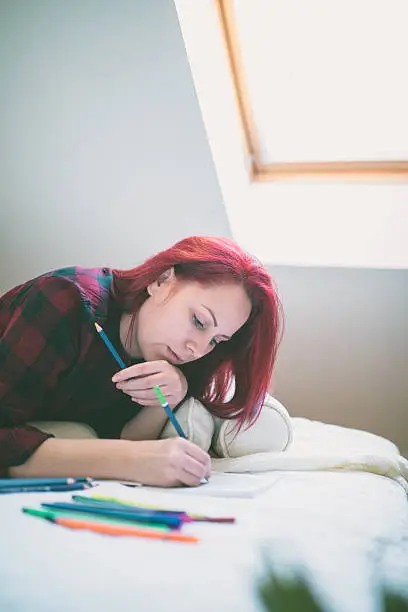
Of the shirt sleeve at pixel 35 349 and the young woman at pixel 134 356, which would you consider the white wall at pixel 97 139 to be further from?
the shirt sleeve at pixel 35 349

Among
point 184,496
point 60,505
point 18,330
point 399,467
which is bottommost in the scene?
point 399,467

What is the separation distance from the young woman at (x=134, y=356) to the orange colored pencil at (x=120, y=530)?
267mm

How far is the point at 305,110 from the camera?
2207 mm

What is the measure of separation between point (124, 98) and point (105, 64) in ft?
0.34

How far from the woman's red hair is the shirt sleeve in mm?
163

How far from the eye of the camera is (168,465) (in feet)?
3.58

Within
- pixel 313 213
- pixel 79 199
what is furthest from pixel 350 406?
pixel 79 199

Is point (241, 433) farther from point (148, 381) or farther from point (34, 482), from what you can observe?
point (34, 482)

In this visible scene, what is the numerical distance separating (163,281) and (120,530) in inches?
24.6

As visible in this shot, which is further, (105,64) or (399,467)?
(105,64)

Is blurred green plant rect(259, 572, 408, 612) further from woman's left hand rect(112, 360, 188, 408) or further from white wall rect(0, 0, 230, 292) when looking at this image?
white wall rect(0, 0, 230, 292)

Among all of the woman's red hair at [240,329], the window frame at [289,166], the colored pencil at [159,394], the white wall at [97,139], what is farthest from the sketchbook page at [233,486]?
the window frame at [289,166]

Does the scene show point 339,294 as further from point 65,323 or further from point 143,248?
point 65,323

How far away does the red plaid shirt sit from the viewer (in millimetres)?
1180
